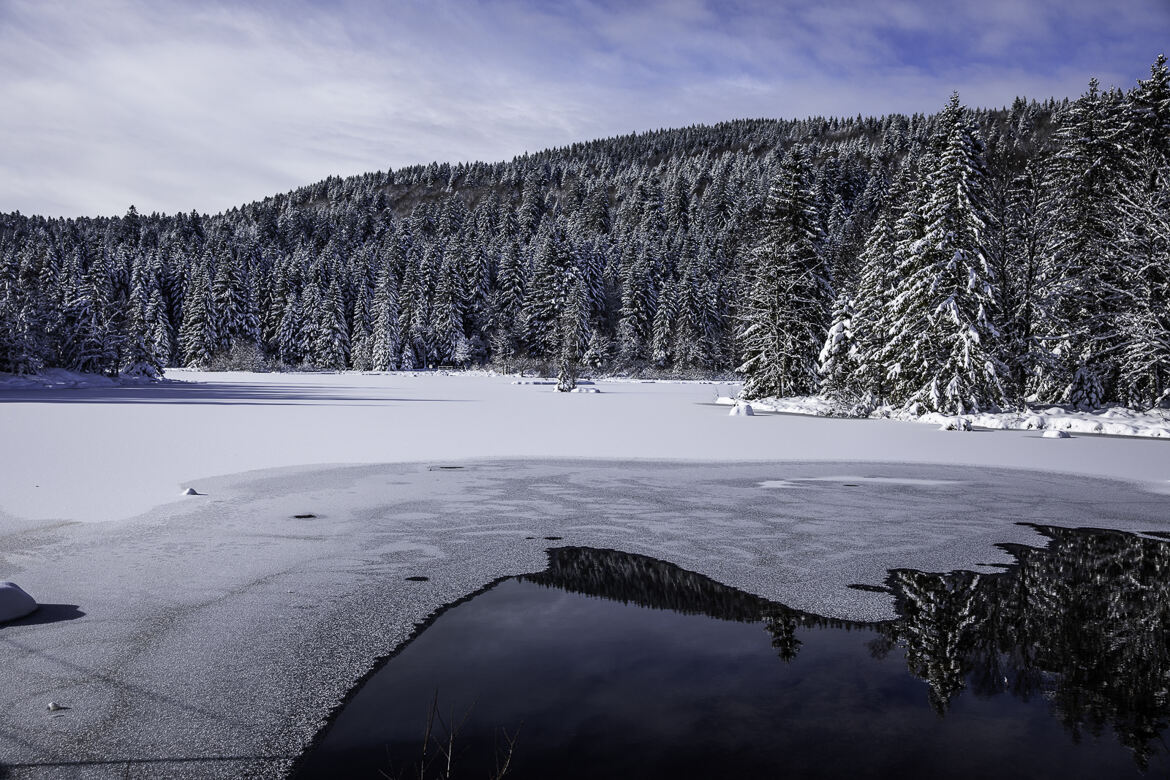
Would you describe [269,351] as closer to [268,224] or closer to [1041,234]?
[268,224]

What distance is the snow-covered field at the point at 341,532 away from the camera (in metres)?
3.88

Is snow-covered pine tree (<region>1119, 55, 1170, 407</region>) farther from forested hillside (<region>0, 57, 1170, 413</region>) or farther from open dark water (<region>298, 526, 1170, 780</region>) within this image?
open dark water (<region>298, 526, 1170, 780</region>)

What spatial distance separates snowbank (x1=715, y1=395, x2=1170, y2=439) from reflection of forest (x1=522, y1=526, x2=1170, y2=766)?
54.4ft

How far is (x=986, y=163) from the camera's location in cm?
2969

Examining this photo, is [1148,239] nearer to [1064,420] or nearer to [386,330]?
[1064,420]

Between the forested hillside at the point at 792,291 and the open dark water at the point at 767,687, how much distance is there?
22.3 metres

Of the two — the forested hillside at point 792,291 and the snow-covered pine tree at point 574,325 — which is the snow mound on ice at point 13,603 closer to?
the forested hillside at point 792,291

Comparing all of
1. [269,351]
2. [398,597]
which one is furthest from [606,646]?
[269,351]

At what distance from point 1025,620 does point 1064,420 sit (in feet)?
70.2

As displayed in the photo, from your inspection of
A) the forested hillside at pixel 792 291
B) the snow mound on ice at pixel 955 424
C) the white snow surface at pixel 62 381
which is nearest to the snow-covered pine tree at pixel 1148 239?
the forested hillside at pixel 792 291

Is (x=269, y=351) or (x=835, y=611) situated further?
(x=269, y=351)

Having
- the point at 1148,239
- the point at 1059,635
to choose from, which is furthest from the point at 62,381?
the point at 1148,239

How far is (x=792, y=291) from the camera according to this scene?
35344 millimetres

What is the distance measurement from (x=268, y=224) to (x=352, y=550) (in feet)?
471
